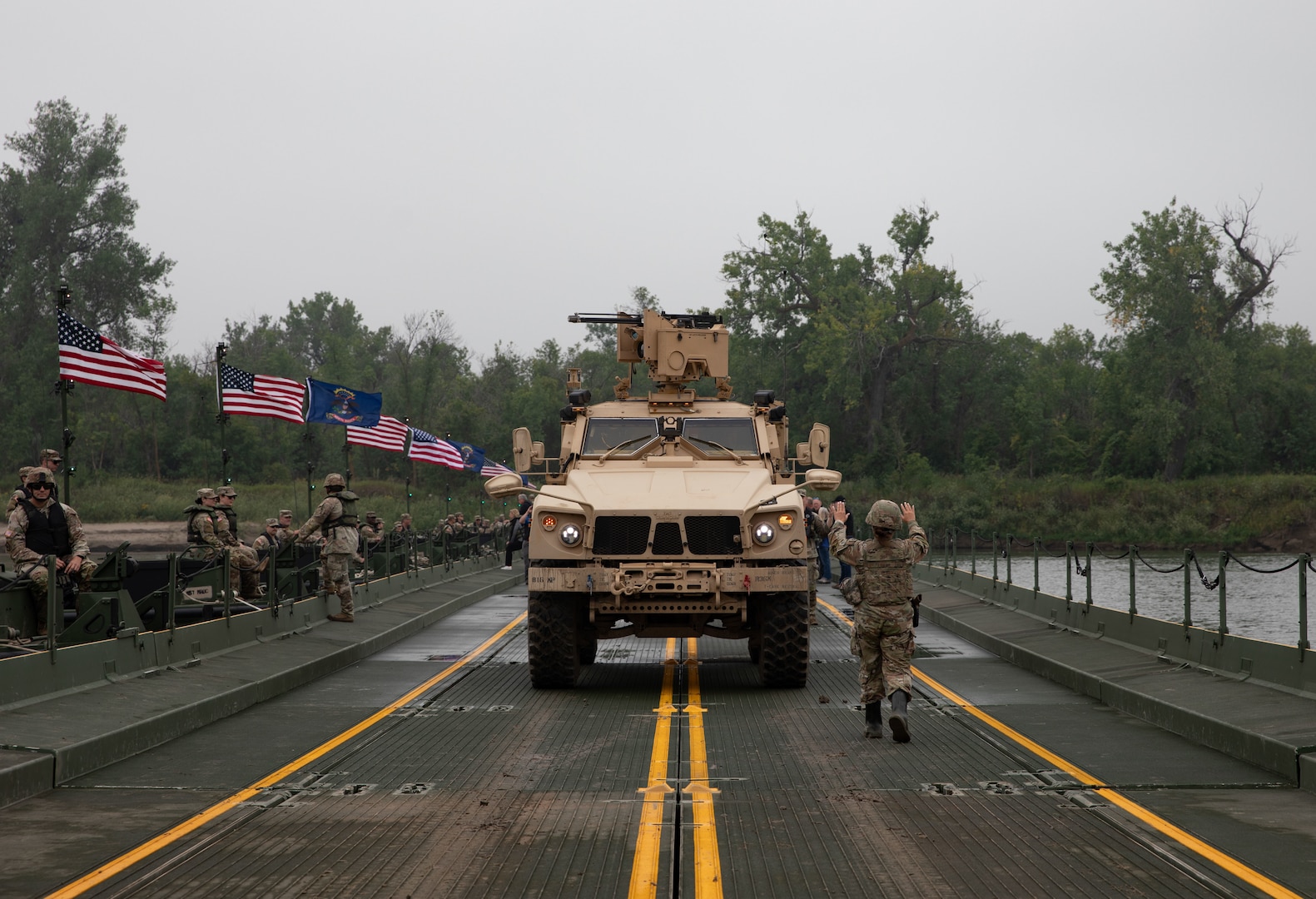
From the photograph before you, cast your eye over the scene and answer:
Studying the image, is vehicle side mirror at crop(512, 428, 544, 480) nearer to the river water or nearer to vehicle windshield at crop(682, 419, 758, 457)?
vehicle windshield at crop(682, 419, 758, 457)

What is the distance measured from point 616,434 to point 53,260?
227ft

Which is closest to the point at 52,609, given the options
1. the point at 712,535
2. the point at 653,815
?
the point at 653,815

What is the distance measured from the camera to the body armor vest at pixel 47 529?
13.2 meters

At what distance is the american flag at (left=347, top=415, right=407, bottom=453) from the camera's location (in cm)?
2986

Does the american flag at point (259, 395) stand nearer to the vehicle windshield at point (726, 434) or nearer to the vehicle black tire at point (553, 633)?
the vehicle windshield at point (726, 434)

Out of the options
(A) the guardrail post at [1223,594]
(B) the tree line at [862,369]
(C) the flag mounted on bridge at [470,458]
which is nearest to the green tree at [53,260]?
(B) the tree line at [862,369]

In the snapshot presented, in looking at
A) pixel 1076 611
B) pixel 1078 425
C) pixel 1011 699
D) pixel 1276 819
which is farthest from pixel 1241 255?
pixel 1276 819

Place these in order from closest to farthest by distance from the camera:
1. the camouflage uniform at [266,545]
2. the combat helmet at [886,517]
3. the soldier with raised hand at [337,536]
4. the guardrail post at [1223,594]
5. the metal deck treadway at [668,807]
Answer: the metal deck treadway at [668,807] → the combat helmet at [886,517] → the guardrail post at [1223,594] → the camouflage uniform at [266,545] → the soldier with raised hand at [337,536]

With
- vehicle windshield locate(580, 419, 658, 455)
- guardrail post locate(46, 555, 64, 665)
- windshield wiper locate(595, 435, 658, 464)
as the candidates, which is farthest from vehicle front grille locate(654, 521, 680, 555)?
guardrail post locate(46, 555, 64, 665)

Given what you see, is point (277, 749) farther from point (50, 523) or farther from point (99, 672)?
point (50, 523)

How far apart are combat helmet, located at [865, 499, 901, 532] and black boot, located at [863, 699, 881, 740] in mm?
1404

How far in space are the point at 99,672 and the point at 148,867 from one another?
215 inches

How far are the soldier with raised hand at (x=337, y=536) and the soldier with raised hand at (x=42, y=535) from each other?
4.87m

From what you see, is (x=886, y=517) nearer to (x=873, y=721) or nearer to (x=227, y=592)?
(x=873, y=721)
